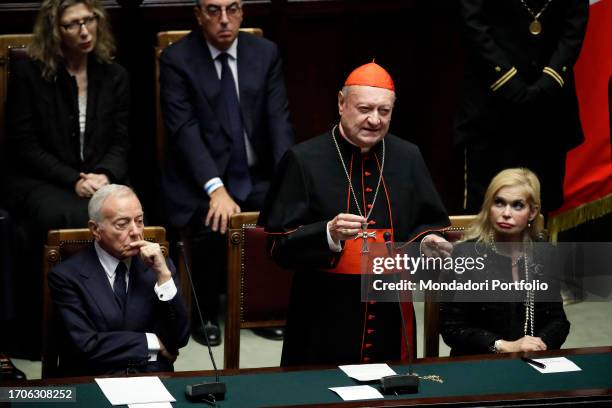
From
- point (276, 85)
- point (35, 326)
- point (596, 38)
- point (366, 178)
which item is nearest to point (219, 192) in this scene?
point (276, 85)

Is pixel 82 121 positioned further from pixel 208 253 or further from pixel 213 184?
pixel 208 253

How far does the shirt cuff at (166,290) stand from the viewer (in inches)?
167

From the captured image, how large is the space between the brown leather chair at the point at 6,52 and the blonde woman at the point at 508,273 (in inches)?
90.8

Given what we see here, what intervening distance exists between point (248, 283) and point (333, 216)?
58cm

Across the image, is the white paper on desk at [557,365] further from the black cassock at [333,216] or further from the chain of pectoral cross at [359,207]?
the chain of pectoral cross at [359,207]

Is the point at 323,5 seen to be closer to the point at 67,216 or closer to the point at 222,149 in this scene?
the point at 222,149

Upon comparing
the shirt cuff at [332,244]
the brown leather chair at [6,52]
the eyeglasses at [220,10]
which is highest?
the eyeglasses at [220,10]

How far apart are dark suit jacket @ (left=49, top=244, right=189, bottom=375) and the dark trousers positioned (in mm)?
1227

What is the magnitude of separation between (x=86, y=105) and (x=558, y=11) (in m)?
2.23

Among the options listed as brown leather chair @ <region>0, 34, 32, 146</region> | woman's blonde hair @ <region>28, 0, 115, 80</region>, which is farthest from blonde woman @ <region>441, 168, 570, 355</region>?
brown leather chair @ <region>0, 34, 32, 146</region>

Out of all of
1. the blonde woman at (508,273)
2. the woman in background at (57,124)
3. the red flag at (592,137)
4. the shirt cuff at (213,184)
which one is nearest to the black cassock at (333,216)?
the blonde woman at (508,273)

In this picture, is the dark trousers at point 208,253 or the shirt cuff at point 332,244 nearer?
the shirt cuff at point 332,244

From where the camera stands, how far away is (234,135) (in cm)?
563

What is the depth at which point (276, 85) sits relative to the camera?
18.7ft
